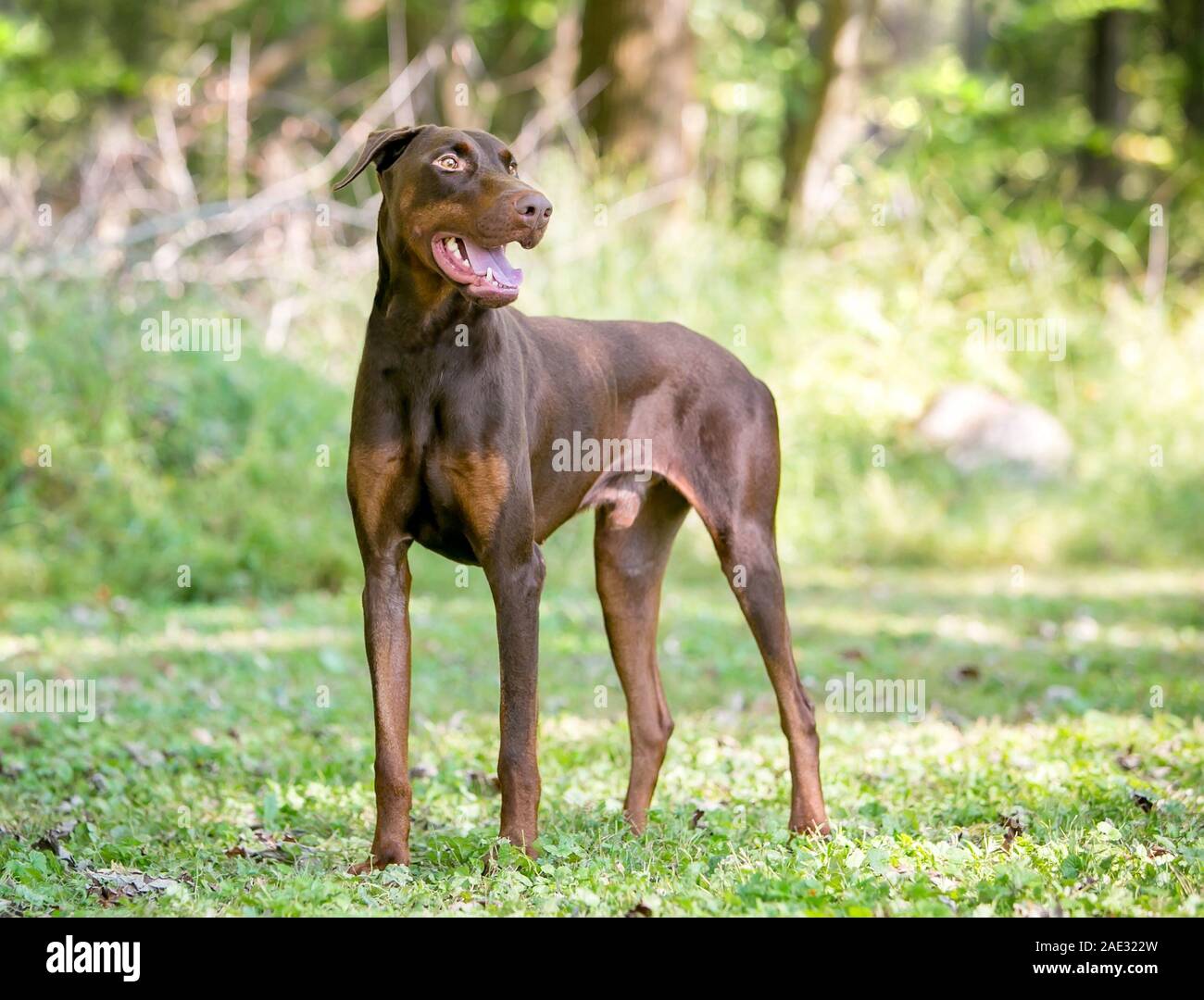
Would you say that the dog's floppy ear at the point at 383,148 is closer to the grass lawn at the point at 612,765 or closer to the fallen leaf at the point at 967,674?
the grass lawn at the point at 612,765

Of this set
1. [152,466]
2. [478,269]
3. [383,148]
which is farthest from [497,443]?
[152,466]

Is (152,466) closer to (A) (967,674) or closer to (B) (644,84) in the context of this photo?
(A) (967,674)

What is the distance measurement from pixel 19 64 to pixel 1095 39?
49.4 feet

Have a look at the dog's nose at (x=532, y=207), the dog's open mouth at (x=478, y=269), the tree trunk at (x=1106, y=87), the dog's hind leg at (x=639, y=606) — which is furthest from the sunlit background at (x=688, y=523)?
the dog's nose at (x=532, y=207)

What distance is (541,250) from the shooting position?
11.9 meters

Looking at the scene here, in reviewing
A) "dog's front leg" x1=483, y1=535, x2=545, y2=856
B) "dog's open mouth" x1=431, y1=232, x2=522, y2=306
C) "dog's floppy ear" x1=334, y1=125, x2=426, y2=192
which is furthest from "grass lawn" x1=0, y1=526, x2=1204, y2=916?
"dog's floppy ear" x1=334, y1=125, x2=426, y2=192

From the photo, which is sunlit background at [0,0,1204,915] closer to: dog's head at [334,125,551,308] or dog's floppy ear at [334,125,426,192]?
dog's head at [334,125,551,308]

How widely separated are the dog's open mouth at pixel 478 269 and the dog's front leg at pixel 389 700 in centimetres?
84

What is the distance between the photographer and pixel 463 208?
14.3 ft

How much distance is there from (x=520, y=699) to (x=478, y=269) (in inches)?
51.1

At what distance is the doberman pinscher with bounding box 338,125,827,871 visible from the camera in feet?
14.6

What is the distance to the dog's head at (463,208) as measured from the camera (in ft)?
14.1
